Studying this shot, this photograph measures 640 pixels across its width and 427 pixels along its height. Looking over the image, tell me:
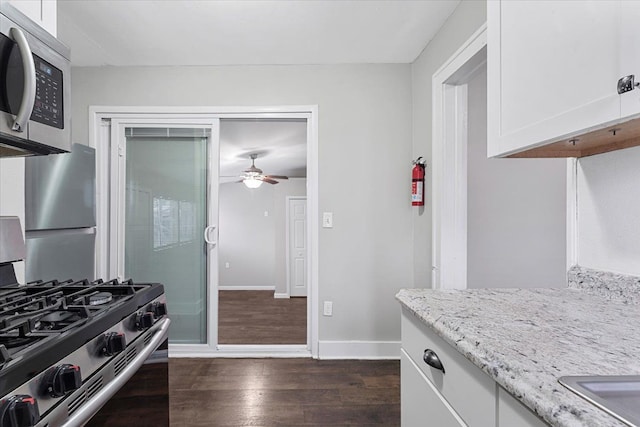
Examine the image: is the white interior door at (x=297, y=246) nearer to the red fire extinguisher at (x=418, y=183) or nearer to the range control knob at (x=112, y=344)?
the red fire extinguisher at (x=418, y=183)

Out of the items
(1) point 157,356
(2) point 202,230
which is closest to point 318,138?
(2) point 202,230

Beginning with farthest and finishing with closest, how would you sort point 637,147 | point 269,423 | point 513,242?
point 513,242
point 269,423
point 637,147

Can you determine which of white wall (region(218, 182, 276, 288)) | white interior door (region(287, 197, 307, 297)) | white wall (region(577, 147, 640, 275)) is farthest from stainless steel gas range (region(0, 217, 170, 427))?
white wall (region(218, 182, 276, 288))

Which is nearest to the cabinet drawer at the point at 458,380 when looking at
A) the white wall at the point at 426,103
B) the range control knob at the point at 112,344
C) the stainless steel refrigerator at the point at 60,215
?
the range control knob at the point at 112,344

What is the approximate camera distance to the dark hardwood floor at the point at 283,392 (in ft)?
6.73

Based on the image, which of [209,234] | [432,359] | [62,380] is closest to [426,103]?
[209,234]

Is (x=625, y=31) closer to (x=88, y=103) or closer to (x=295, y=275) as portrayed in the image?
(x=88, y=103)

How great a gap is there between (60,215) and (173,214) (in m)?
0.99

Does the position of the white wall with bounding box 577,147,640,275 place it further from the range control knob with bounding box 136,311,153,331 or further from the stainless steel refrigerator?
the stainless steel refrigerator

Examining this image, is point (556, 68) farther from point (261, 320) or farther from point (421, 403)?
point (261, 320)

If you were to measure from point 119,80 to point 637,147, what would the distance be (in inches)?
130

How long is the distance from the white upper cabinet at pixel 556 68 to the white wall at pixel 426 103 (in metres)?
0.91

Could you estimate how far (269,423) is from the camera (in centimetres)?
200

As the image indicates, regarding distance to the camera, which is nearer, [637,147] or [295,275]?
[637,147]
